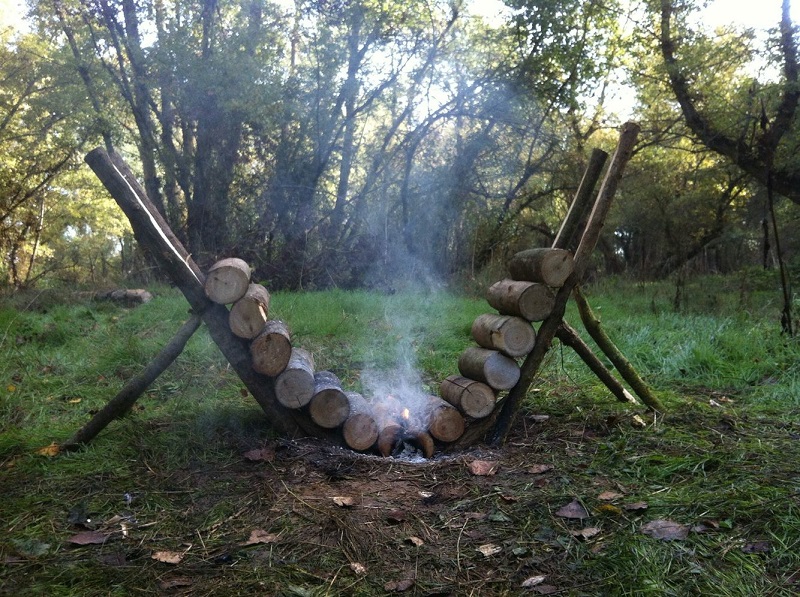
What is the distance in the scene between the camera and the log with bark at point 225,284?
3.63 m

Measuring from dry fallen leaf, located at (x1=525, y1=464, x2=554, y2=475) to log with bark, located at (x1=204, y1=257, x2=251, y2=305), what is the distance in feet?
6.09

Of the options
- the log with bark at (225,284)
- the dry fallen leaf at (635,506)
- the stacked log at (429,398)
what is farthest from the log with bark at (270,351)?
the dry fallen leaf at (635,506)

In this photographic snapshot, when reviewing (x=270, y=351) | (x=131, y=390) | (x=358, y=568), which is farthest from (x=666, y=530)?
(x=131, y=390)

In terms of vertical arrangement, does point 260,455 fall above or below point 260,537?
above

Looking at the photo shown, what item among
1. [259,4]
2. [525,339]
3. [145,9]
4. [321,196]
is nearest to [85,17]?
[145,9]

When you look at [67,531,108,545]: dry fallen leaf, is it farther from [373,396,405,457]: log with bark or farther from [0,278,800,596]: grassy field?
[373,396,405,457]: log with bark

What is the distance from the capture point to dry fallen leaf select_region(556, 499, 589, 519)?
2.93 metres

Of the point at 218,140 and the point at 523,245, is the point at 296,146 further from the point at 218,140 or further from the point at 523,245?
the point at 523,245

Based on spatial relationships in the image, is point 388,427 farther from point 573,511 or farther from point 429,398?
point 573,511

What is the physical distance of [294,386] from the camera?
382 centimetres

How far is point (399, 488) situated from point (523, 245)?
9476 mm

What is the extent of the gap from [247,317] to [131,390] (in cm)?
81

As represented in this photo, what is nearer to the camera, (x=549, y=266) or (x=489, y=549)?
(x=489, y=549)

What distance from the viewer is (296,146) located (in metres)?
10.9
